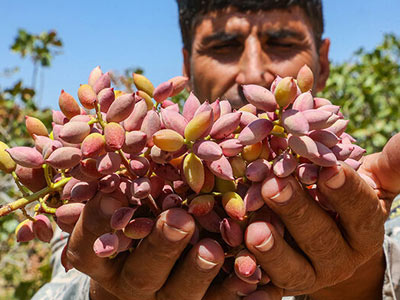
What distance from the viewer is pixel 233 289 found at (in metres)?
A: 0.89

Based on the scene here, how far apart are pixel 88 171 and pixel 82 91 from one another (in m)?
0.16

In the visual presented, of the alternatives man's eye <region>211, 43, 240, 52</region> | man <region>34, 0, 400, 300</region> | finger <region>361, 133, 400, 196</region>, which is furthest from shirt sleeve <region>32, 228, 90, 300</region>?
→ man's eye <region>211, 43, 240, 52</region>

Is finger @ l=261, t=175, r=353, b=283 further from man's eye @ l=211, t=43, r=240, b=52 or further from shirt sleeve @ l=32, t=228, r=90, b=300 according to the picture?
man's eye @ l=211, t=43, r=240, b=52

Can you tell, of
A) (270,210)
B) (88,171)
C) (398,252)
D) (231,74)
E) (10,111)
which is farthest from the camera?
(10,111)

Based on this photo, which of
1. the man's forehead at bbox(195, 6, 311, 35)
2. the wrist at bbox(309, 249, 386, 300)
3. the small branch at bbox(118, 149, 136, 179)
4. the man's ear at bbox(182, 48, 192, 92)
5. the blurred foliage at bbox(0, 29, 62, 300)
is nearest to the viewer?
the small branch at bbox(118, 149, 136, 179)

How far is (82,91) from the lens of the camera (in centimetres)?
84

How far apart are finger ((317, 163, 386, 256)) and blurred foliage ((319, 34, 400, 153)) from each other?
151 inches

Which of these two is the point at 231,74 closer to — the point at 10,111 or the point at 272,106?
the point at 272,106

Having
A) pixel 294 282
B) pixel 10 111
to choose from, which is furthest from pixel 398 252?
pixel 10 111

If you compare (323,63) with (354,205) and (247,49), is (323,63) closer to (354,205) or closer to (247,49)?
(247,49)

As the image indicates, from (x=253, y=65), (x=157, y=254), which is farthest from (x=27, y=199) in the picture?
(x=253, y=65)

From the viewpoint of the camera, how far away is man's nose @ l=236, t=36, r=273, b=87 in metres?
1.86

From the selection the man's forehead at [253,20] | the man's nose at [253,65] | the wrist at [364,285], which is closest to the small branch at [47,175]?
the wrist at [364,285]

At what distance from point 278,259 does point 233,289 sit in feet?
0.37
